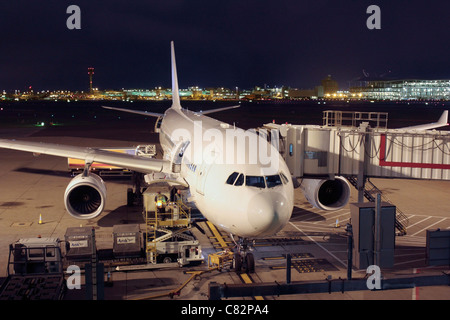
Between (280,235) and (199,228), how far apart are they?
11.9 ft

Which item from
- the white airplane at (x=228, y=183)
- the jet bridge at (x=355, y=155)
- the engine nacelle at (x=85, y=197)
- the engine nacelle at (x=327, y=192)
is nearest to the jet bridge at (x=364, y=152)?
the jet bridge at (x=355, y=155)

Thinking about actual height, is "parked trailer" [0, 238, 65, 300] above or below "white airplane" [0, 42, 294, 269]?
below

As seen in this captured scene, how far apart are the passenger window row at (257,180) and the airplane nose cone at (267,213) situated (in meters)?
0.37

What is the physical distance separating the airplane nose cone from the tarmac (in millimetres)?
2244

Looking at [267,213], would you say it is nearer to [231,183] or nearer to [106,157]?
[231,183]

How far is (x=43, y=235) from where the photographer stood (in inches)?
733

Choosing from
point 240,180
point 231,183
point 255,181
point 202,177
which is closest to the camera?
point 255,181

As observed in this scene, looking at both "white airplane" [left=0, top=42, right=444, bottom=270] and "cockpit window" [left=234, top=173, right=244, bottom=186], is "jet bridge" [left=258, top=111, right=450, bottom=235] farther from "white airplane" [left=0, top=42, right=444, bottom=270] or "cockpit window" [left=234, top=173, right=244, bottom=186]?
"cockpit window" [left=234, top=173, right=244, bottom=186]

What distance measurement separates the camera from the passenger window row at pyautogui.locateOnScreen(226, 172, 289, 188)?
41.3 ft

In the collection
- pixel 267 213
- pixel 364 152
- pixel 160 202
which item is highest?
pixel 364 152

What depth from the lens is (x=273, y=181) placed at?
12719 mm

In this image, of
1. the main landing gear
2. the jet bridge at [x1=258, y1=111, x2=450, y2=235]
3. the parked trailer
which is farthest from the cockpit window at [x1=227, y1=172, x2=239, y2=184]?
the jet bridge at [x1=258, y1=111, x2=450, y2=235]

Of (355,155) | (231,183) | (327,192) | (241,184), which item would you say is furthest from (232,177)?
(355,155)

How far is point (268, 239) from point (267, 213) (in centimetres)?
695
